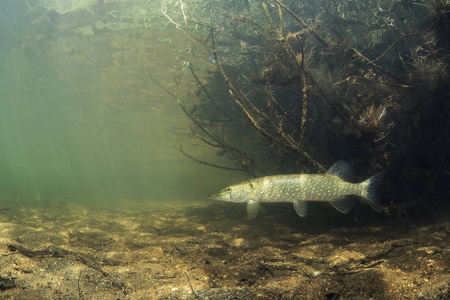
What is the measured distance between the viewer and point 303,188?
4.09m

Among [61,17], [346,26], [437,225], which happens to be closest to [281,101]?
[346,26]

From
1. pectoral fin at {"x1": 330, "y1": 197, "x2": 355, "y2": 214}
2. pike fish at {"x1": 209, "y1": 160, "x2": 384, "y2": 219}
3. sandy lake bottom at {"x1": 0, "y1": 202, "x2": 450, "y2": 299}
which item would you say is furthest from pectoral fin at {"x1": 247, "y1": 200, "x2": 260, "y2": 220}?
pectoral fin at {"x1": 330, "y1": 197, "x2": 355, "y2": 214}

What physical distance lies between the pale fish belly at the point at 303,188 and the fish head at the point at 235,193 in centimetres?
11

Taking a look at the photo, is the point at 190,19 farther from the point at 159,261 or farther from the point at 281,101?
the point at 159,261

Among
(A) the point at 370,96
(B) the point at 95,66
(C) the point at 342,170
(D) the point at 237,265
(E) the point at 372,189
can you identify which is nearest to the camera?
(D) the point at 237,265

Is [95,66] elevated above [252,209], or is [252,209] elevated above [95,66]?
[95,66]

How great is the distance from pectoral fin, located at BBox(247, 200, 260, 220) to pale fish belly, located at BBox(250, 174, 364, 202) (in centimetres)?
8

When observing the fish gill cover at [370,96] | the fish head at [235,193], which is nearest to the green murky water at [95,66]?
the fish gill cover at [370,96]

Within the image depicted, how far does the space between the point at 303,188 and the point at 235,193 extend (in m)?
1.23

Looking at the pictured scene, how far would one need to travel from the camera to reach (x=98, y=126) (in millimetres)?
28875

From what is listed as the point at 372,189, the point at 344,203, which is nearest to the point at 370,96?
the point at 372,189

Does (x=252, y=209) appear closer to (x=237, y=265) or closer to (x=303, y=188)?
(x=303, y=188)

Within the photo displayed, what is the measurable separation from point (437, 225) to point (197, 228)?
A: 17.1ft

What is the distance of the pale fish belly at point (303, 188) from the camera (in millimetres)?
4035
